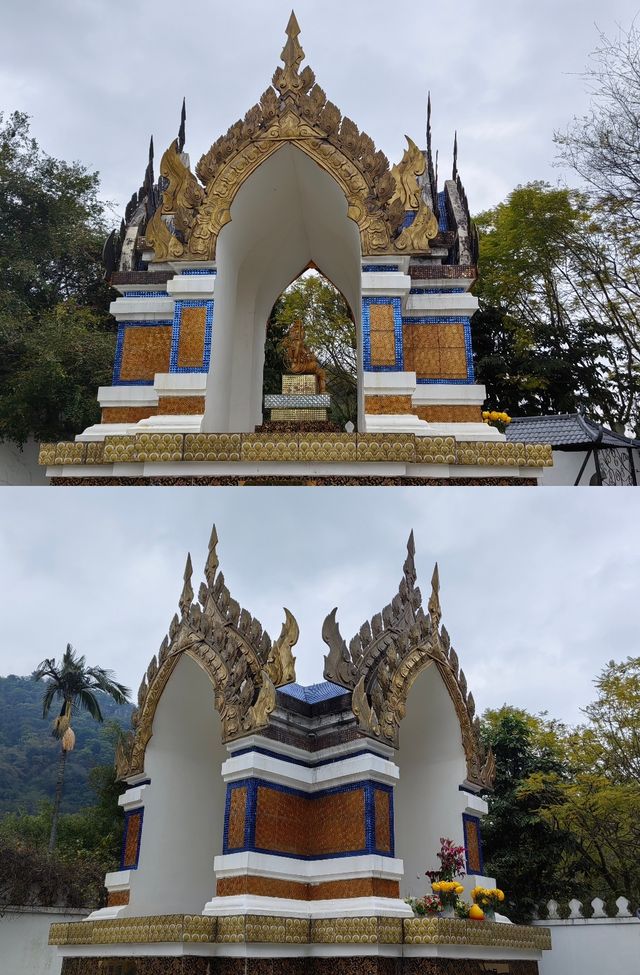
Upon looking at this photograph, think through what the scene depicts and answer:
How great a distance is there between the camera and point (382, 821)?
266 inches

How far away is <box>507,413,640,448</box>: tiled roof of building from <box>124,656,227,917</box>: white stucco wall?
9240 mm

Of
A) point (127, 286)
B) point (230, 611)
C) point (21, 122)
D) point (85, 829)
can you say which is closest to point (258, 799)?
point (230, 611)

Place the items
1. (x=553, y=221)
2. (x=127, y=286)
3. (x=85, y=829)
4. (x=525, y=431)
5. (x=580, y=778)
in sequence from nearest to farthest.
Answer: (x=127, y=286), (x=580, y=778), (x=525, y=431), (x=85, y=829), (x=553, y=221)

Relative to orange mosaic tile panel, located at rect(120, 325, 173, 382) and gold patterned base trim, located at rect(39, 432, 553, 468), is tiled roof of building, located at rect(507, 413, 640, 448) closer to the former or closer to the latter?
gold patterned base trim, located at rect(39, 432, 553, 468)

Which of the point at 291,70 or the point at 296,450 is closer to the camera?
the point at 296,450

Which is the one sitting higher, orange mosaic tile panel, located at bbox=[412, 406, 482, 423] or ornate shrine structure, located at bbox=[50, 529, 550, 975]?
orange mosaic tile panel, located at bbox=[412, 406, 482, 423]

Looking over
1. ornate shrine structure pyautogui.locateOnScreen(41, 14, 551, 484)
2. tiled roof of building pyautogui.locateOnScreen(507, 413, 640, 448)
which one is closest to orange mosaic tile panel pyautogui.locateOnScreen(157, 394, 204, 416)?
ornate shrine structure pyautogui.locateOnScreen(41, 14, 551, 484)

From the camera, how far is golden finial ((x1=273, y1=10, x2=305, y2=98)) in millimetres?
11023

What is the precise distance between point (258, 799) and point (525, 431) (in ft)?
38.3

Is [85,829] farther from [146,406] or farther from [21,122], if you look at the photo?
[21,122]

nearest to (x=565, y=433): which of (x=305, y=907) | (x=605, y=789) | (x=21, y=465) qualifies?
(x=605, y=789)

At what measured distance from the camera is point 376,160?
10.8 meters

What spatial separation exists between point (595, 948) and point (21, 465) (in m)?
19.2

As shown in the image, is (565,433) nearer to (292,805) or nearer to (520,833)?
(520,833)
